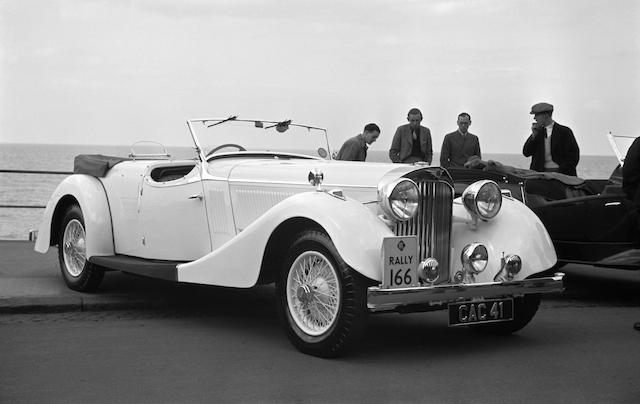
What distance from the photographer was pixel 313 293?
5.72m

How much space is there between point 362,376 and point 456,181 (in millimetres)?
4252

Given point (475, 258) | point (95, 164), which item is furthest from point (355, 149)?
point (475, 258)

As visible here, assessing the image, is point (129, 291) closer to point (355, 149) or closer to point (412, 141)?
point (355, 149)

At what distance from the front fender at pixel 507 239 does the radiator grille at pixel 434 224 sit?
0.16 meters

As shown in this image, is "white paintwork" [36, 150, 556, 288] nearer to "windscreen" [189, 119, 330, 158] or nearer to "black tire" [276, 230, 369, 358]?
"black tire" [276, 230, 369, 358]

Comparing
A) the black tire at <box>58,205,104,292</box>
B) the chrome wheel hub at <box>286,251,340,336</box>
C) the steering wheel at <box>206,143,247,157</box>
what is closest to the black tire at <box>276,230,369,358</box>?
the chrome wheel hub at <box>286,251,340,336</box>

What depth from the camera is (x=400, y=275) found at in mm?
5508

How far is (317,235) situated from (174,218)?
210cm

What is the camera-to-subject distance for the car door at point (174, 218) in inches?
284

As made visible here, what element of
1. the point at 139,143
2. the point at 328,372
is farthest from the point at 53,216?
the point at 328,372

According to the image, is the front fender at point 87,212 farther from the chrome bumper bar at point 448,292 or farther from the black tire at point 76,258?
the chrome bumper bar at point 448,292

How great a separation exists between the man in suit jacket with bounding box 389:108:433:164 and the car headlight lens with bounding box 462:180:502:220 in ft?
19.9

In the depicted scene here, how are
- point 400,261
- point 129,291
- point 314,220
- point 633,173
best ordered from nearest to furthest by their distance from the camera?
point 400,261
point 314,220
point 633,173
point 129,291

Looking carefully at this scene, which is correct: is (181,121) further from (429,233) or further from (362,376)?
(362,376)
